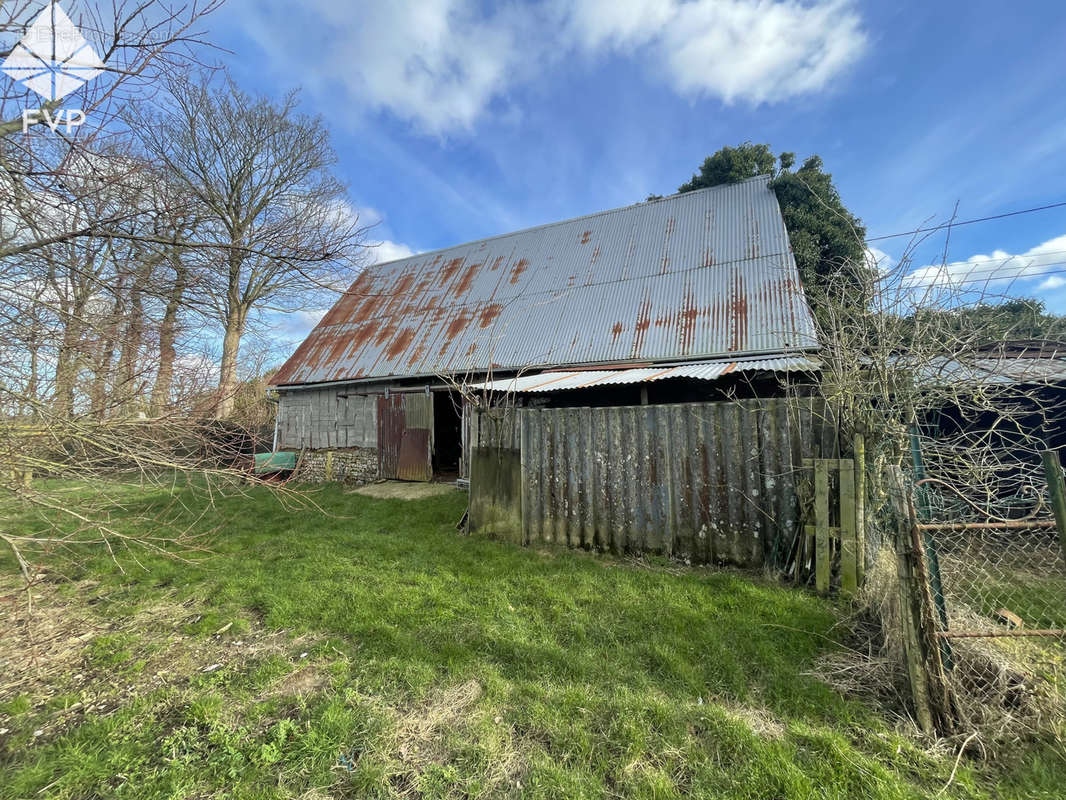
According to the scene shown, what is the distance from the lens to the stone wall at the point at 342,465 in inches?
476

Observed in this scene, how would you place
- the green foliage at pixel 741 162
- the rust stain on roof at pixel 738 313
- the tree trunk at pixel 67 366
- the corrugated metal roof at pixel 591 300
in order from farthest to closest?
the green foliage at pixel 741 162
the corrugated metal roof at pixel 591 300
the rust stain on roof at pixel 738 313
the tree trunk at pixel 67 366

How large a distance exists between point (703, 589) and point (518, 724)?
2.33m

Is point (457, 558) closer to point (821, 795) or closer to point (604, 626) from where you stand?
point (604, 626)

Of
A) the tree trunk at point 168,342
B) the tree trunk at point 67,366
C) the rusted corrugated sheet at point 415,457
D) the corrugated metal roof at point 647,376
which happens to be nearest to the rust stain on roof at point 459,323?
the rusted corrugated sheet at point 415,457

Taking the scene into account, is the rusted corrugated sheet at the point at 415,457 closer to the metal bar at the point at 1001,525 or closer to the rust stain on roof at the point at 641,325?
the rust stain on roof at the point at 641,325

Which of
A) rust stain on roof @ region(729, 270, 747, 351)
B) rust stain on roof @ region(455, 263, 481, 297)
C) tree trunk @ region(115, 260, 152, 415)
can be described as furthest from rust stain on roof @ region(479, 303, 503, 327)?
tree trunk @ region(115, 260, 152, 415)

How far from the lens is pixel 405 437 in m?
11.4

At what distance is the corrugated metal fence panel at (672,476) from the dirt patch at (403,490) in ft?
A: 14.0

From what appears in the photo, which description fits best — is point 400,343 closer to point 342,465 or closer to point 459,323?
point 459,323

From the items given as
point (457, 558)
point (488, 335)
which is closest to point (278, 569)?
point (457, 558)

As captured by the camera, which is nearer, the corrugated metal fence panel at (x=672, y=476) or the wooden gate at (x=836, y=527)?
the wooden gate at (x=836, y=527)

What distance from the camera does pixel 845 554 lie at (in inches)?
151

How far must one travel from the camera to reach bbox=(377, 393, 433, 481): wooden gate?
1111 centimetres

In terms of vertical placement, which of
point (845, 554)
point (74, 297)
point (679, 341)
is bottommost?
point (845, 554)
